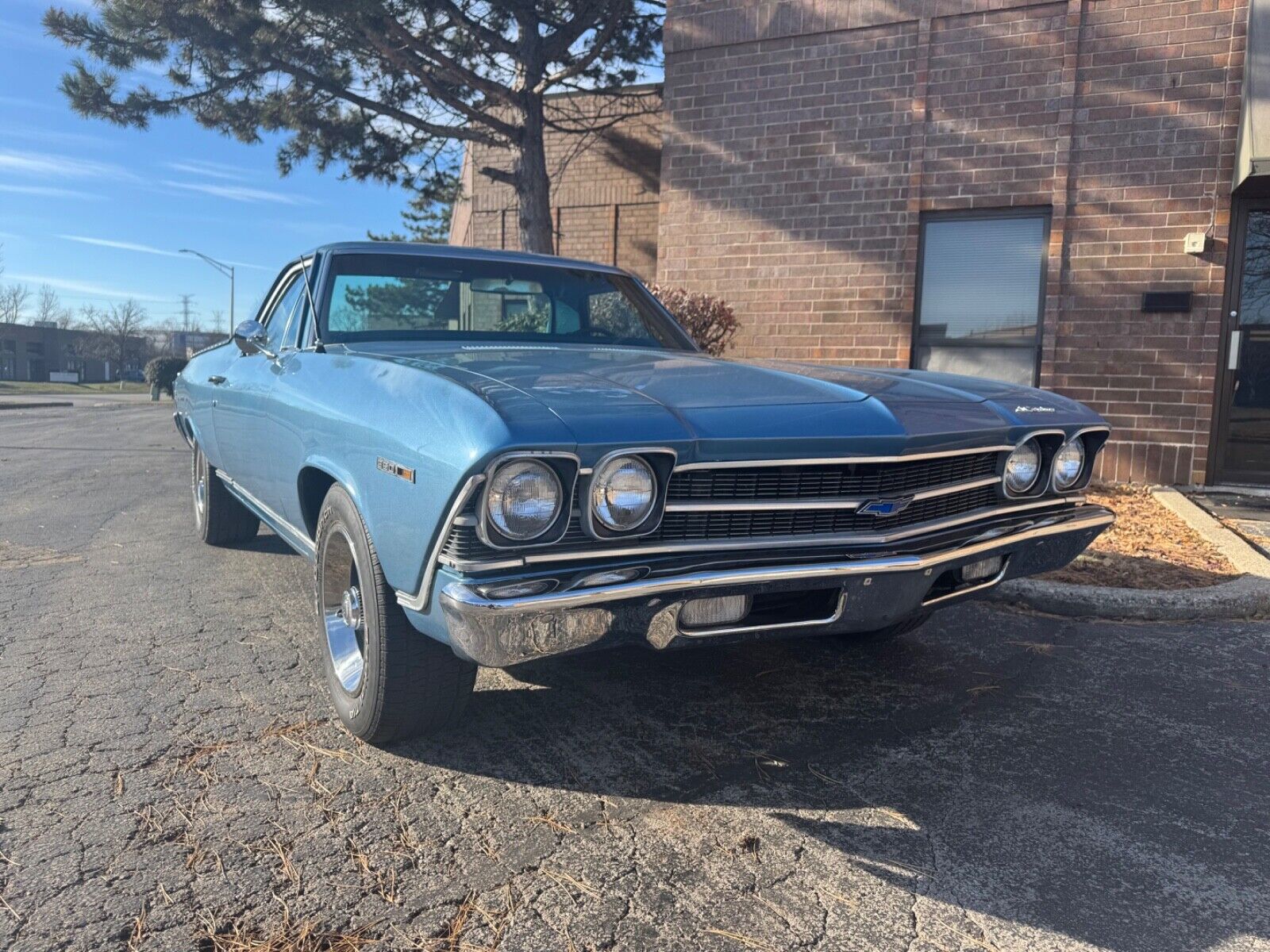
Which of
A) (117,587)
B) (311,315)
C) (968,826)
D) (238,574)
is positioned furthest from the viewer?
(238,574)

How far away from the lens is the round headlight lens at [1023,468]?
3.02 m

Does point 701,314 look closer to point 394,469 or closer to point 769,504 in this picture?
point 769,504

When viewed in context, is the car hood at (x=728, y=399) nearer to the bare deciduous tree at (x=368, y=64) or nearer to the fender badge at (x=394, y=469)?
the fender badge at (x=394, y=469)

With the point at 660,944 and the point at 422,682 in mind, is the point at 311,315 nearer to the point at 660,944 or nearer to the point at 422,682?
the point at 422,682

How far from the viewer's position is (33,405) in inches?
987

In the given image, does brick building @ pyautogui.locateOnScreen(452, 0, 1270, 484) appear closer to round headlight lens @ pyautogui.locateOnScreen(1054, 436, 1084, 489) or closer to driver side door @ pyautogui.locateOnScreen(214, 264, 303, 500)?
round headlight lens @ pyautogui.locateOnScreen(1054, 436, 1084, 489)

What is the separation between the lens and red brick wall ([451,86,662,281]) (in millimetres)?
12180

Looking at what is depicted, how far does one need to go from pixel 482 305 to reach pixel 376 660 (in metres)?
1.84

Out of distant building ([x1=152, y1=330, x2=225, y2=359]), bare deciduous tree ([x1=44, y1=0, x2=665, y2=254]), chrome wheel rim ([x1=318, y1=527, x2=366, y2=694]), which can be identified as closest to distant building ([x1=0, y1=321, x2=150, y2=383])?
distant building ([x1=152, y1=330, x2=225, y2=359])

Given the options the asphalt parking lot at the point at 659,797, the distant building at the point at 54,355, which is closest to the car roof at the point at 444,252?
the asphalt parking lot at the point at 659,797

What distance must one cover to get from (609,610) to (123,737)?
168 centimetres

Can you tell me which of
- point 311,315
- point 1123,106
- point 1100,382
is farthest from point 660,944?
point 1123,106

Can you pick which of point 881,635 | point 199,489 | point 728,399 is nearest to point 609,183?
point 199,489

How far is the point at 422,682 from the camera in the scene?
2535 mm
